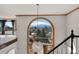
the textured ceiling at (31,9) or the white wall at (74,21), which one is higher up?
the textured ceiling at (31,9)

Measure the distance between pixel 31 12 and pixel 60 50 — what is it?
129cm

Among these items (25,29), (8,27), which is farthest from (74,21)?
(8,27)

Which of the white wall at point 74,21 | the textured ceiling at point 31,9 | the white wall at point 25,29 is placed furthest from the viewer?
the white wall at point 25,29

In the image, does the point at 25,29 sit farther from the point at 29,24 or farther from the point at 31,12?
the point at 31,12

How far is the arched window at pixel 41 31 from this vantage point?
4.03 m

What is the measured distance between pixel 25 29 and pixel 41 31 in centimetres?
44

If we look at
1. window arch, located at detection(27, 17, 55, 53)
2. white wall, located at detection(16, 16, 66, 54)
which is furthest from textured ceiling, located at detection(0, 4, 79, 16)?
window arch, located at detection(27, 17, 55, 53)

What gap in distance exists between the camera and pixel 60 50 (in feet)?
13.4

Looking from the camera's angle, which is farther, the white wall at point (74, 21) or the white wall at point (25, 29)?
the white wall at point (25, 29)

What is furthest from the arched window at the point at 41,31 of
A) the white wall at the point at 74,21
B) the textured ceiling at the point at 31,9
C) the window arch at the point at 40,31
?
the white wall at the point at 74,21

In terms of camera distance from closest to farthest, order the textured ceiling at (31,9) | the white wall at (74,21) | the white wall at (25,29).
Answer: the white wall at (74,21)
the textured ceiling at (31,9)
the white wall at (25,29)

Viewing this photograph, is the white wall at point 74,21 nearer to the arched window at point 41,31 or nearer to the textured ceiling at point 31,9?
the textured ceiling at point 31,9
